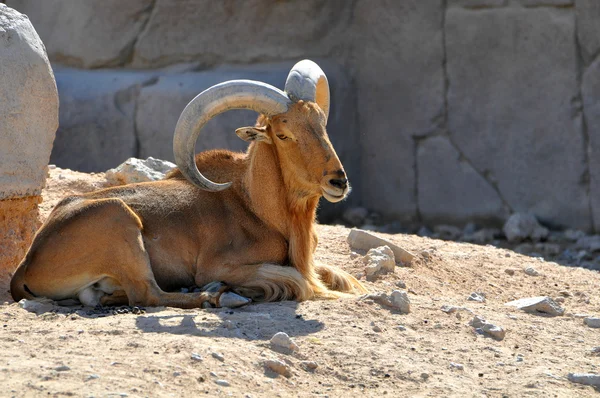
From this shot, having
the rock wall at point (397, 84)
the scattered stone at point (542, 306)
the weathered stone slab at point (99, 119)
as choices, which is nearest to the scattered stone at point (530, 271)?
the scattered stone at point (542, 306)

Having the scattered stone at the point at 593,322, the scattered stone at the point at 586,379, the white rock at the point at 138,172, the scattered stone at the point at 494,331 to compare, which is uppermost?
the white rock at the point at 138,172

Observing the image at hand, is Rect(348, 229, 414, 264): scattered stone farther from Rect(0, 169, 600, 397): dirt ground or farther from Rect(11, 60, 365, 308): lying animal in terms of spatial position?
Rect(11, 60, 365, 308): lying animal

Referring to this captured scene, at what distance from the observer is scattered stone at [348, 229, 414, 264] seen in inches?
315

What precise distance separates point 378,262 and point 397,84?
186 inches

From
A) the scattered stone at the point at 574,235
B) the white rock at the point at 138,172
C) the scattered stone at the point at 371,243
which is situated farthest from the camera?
the scattered stone at the point at 574,235

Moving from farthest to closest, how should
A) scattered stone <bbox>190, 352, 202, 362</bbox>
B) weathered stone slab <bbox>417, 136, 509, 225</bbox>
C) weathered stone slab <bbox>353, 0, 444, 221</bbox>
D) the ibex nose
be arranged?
weathered stone slab <bbox>353, 0, 444, 221</bbox> → weathered stone slab <bbox>417, 136, 509, 225</bbox> → the ibex nose → scattered stone <bbox>190, 352, 202, 362</bbox>

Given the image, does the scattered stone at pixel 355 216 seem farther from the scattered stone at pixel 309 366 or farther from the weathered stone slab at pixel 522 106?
the scattered stone at pixel 309 366

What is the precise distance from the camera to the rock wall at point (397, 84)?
426 inches

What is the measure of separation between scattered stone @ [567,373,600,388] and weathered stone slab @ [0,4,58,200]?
3.78 m

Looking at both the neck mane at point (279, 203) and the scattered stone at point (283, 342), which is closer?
the scattered stone at point (283, 342)

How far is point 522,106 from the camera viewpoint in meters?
11.0

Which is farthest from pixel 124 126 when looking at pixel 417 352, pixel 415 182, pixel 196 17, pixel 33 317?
pixel 417 352

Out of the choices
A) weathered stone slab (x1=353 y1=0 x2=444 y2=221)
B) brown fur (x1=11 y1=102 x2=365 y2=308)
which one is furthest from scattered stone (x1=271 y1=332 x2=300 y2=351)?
weathered stone slab (x1=353 y1=0 x2=444 y2=221)

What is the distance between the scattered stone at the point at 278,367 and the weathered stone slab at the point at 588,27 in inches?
261
